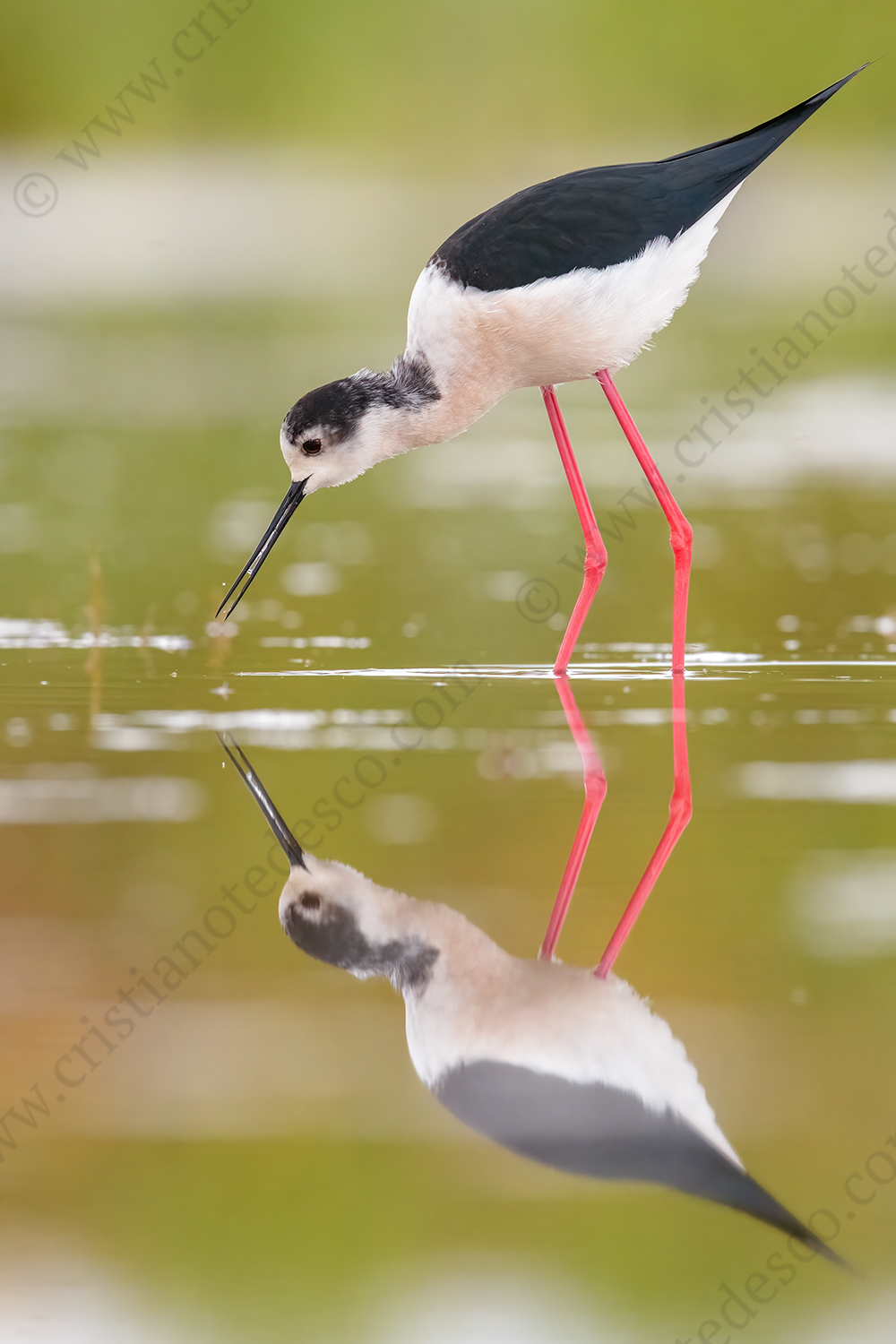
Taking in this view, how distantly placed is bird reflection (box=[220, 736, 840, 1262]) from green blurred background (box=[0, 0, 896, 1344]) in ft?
0.14

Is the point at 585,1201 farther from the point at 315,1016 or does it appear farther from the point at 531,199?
the point at 531,199

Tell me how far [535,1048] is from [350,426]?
320cm

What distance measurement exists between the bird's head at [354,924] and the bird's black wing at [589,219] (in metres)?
2.33

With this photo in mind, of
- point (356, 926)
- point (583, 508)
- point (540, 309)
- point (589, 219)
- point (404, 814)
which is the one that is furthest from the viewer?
point (583, 508)

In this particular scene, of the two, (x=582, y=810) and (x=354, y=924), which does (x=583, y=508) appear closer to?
(x=582, y=810)

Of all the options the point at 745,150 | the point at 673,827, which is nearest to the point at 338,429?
the point at 745,150

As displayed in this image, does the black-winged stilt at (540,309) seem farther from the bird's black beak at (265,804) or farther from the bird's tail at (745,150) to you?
the bird's black beak at (265,804)

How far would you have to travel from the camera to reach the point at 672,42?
2233 centimetres

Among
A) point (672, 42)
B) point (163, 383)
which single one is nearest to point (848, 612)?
point (163, 383)

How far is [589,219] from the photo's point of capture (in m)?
5.52

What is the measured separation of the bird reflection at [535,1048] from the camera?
239 cm

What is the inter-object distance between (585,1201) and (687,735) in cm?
231

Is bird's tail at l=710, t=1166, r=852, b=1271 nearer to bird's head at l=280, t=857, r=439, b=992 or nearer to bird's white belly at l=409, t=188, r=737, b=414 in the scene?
bird's head at l=280, t=857, r=439, b=992

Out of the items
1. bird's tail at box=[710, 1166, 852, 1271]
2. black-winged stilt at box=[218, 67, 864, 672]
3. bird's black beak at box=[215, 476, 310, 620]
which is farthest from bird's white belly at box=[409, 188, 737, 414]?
bird's tail at box=[710, 1166, 852, 1271]
